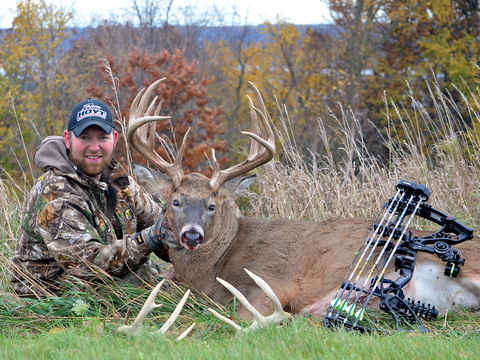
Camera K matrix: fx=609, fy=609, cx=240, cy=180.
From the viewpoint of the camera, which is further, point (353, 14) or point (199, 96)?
point (353, 14)

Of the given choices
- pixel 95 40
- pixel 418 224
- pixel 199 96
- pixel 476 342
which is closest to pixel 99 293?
pixel 476 342

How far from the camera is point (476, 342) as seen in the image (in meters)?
3.46

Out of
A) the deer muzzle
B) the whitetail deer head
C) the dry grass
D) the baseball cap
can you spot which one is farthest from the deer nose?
the dry grass

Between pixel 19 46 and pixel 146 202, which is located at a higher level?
pixel 19 46

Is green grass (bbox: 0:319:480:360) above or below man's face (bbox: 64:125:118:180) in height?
below

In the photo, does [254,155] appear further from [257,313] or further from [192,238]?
[257,313]

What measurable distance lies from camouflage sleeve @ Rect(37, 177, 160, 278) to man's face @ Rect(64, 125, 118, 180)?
0.28 m

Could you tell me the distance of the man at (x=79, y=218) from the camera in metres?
4.73

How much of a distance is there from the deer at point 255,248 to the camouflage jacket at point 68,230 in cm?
36

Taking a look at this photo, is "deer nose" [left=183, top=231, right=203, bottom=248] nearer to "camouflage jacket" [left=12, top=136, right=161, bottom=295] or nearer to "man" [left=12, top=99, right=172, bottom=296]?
"man" [left=12, top=99, right=172, bottom=296]

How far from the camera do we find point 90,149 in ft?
16.6

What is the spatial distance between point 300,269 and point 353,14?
19.7 metres

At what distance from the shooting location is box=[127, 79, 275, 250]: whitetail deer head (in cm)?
495

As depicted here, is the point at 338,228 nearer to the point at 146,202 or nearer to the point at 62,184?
the point at 146,202
